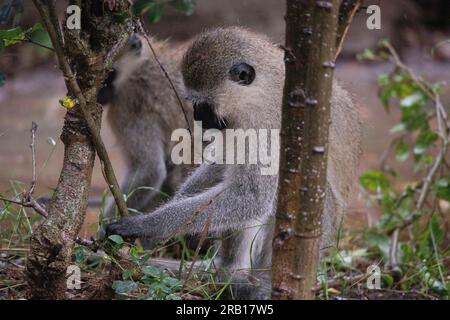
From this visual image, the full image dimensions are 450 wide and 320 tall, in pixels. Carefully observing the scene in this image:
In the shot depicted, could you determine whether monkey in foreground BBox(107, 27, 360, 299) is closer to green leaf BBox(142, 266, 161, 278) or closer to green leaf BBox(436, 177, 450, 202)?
green leaf BBox(142, 266, 161, 278)

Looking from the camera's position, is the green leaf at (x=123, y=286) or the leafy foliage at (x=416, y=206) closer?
the green leaf at (x=123, y=286)

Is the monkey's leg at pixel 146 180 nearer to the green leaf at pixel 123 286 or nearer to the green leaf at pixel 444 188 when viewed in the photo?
the green leaf at pixel 444 188

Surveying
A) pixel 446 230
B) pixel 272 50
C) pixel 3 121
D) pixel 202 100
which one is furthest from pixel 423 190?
pixel 3 121

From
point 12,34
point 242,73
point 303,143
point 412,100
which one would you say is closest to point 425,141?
point 412,100

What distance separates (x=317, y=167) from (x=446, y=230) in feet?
9.66

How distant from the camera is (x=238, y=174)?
423cm

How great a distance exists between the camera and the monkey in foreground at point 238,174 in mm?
4109

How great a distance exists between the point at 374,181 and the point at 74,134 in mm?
3128

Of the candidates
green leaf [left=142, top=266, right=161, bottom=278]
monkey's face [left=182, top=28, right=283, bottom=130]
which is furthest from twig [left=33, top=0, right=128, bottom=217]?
monkey's face [left=182, top=28, right=283, bottom=130]

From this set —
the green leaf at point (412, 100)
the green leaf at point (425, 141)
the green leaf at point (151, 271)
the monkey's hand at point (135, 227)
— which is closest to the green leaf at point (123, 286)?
the green leaf at point (151, 271)

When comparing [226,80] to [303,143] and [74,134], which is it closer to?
[74,134]

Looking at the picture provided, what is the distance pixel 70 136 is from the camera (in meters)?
3.33

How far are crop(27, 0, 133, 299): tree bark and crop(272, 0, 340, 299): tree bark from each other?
100 cm
